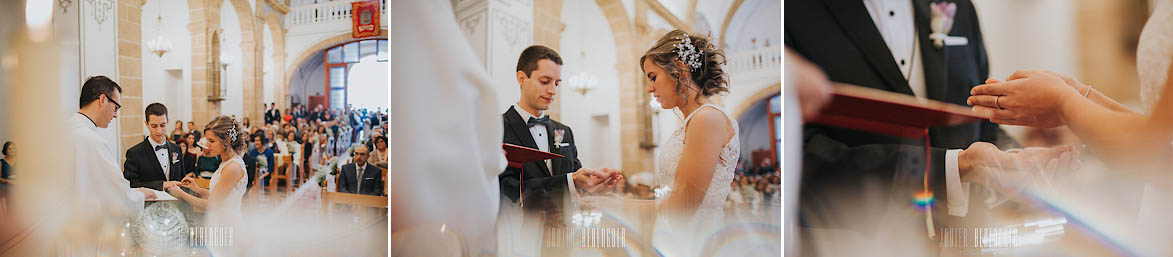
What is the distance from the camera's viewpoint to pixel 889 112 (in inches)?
104

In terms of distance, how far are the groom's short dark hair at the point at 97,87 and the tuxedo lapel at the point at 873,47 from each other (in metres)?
3.22

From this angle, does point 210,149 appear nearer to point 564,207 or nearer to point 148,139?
point 148,139

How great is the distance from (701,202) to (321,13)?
1947 mm

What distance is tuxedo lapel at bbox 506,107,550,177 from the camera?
2750mm

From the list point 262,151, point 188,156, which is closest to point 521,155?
point 262,151

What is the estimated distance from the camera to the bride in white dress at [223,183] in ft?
9.20

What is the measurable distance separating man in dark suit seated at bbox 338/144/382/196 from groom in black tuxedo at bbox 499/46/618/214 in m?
0.63

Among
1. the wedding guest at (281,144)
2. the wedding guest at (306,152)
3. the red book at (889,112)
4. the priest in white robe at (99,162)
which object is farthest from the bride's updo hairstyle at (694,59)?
the priest in white robe at (99,162)

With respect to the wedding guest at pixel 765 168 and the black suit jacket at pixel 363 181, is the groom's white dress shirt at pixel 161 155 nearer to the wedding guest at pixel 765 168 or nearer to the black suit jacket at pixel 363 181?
the black suit jacket at pixel 363 181

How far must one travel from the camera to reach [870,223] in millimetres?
2738

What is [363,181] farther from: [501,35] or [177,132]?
[501,35]

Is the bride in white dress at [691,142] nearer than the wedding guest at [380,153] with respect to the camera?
Yes

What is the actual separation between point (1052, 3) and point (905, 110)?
784 mm

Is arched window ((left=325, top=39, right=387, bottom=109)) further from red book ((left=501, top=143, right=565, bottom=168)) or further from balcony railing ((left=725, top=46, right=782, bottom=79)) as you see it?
balcony railing ((left=725, top=46, right=782, bottom=79))
